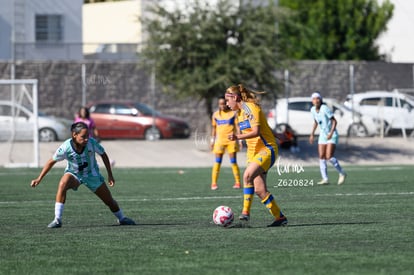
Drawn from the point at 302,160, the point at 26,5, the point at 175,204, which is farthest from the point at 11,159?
the point at 175,204

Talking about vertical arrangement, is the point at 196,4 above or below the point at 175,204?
above

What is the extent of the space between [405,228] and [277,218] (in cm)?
163

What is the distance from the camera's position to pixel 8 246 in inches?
444

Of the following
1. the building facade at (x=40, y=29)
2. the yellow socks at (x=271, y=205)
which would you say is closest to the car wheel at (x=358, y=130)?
the building facade at (x=40, y=29)

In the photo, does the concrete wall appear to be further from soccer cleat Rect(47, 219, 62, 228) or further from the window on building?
soccer cleat Rect(47, 219, 62, 228)

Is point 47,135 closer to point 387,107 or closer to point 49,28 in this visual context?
point 49,28

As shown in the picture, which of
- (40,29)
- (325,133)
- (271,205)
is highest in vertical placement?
(40,29)

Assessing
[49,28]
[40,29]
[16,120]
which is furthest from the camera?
[49,28]

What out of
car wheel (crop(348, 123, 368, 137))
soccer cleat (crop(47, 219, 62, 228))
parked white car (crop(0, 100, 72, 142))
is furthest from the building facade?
soccer cleat (crop(47, 219, 62, 228))

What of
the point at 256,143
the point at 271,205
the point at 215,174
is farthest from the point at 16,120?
the point at 271,205

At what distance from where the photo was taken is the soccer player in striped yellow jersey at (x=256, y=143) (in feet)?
42.2

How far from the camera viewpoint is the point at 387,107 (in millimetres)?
39500

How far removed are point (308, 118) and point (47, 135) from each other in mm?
10077

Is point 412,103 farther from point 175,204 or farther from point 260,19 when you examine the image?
point 175,204
